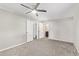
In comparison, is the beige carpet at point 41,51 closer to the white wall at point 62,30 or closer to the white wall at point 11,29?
the white wall at point 11,29

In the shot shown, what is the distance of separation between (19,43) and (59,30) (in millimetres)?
3825

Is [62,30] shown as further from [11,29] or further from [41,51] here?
[11,29]

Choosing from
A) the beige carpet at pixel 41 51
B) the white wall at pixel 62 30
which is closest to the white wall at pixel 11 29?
the beige carpet at pixel 41 51

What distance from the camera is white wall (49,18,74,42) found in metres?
5.85

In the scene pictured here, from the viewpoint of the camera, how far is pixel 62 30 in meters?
6.54

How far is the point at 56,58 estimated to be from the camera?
3.62 ft

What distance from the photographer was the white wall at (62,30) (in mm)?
5852

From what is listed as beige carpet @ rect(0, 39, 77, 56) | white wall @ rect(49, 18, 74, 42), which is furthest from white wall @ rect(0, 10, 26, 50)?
white wall @ rect(49, 18, 74, 42)

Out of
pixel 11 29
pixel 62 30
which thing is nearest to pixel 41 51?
pixel 11 29

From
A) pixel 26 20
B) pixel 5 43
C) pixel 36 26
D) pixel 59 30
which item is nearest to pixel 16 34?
pixel 5 43

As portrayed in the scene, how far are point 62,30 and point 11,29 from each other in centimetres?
434

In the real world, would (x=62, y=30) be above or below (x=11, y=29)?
below

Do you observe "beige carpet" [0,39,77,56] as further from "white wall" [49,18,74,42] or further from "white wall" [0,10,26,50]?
"white wall" [49,18,74,42]

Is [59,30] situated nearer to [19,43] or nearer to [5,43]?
[19,43]
